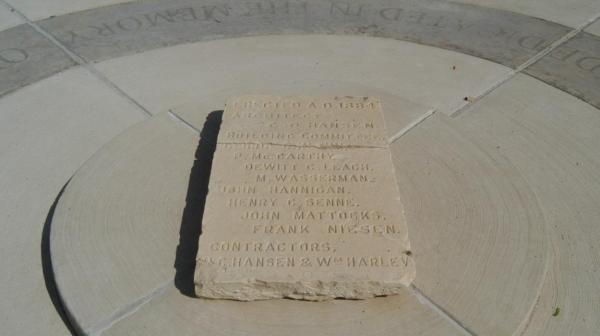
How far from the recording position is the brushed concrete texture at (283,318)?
271cm

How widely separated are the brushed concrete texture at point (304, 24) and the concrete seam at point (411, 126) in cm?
148

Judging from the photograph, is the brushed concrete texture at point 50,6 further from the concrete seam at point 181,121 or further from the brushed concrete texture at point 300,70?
the concrete seam at point 181,121

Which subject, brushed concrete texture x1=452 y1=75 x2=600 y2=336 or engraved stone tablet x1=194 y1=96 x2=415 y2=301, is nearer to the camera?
engraved stone tablet x1=194 y1=96 x2=415 y2=301

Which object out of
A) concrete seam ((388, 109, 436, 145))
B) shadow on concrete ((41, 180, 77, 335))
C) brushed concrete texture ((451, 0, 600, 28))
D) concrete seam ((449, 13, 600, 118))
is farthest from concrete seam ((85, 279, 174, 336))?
brushed concrete texture ((451, 0, 600, 28))

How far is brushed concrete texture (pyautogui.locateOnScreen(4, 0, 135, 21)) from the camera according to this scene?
19.9ft

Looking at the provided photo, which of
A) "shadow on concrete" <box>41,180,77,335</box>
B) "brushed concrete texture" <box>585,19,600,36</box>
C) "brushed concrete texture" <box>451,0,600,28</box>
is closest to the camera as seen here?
"shadow on concrete" <box>41,180,77,335</box>

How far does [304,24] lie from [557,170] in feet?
10.2

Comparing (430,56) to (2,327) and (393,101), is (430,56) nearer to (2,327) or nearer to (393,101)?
(393,101)

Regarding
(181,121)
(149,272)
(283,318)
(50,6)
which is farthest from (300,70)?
(50,6)

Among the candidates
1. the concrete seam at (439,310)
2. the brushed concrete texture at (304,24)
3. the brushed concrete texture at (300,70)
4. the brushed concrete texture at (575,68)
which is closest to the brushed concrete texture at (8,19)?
the brushed concrete texture at (304,24)

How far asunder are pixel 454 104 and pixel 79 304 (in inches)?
132

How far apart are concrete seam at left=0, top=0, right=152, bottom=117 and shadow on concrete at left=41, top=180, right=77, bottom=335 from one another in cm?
130

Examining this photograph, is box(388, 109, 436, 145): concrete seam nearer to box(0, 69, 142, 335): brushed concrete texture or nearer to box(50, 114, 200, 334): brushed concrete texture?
box(50, 114, 200, 334): brushed concrete texture

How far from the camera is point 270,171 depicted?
3375 millimetres
